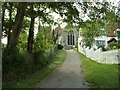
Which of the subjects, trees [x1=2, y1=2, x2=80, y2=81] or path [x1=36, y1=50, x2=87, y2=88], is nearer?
path [x1=36, y1=50, x2=87, y2=88]

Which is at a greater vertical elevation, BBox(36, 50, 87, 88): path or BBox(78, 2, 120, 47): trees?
BBox(78, 2, 120, 47): trees

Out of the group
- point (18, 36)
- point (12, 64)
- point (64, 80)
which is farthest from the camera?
point (18, 36)

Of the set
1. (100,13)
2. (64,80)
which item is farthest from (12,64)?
(100,13)

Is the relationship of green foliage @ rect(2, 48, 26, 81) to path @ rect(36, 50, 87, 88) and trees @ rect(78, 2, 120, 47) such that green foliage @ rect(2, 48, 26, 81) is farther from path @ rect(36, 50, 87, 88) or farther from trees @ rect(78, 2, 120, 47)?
trees @ rect(78, 2, 120, 47)

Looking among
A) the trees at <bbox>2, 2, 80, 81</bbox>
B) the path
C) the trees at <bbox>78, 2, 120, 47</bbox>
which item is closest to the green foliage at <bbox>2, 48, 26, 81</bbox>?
the trees at <bbox>2, 2, 80, 81</bbox>

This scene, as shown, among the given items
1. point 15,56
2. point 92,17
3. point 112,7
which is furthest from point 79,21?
point 15,56

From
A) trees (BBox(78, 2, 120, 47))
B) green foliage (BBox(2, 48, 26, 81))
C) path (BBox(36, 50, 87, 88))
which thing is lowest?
path (BBox(36, 50, 87, 88))

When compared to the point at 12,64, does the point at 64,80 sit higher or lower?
lower

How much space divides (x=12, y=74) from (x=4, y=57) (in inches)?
42.9

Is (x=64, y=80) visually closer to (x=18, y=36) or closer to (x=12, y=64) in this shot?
(x=12, y=64)

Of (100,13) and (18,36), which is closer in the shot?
(100,13)

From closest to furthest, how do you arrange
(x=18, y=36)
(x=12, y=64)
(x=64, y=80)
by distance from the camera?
(x=64, y=80) → (x=12, y=64) → (x=18, y=36)

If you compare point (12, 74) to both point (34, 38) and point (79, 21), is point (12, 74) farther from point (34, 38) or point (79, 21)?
point (34, 38)

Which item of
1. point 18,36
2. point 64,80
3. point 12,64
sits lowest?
point 64,80
